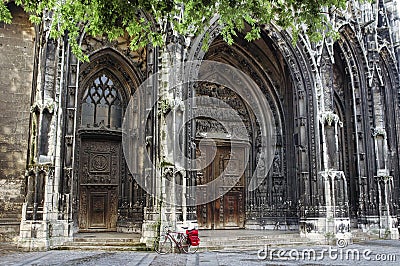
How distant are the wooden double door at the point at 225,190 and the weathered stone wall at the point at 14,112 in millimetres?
6587

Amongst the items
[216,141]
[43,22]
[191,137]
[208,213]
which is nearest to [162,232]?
[191,137]

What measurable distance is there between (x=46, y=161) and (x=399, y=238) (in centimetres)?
1375

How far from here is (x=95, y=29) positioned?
8.51 metres

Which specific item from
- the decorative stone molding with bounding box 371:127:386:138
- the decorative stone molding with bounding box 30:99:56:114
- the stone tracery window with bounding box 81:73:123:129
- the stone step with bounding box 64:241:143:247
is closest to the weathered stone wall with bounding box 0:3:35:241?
the stone tracery window with bounding box 81:73:123:129

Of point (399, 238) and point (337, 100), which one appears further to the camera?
point (337, 100)

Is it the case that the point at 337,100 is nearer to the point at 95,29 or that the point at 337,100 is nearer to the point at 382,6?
the point at 382,6

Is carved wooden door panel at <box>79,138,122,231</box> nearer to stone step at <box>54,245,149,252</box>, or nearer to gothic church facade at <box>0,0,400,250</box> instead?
gothic church facade at <box>0,0,400,250</box>

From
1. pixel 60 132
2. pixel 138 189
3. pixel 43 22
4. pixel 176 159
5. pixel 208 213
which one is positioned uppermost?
pixel 43 22

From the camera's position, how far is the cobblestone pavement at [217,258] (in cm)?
930

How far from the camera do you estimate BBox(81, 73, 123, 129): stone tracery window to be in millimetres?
14844
